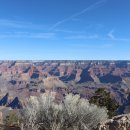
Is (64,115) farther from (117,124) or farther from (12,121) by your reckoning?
(12,121)

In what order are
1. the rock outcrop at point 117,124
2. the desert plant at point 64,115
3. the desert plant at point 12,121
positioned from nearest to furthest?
the rock outcrop at point 117,124
the desert plant at point 64,115
the desert plant at point 12,121

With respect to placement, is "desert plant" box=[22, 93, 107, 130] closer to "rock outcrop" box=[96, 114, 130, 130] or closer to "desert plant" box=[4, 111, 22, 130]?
"desert plant" box=[4, 111, 22, 130]

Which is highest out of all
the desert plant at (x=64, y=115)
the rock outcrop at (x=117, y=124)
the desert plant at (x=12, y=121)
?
the rock outcrop at (x=117, y=124)

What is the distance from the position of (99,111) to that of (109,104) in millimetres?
23820

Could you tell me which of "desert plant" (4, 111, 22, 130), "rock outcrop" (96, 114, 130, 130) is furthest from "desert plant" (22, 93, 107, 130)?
"rock outcrop" (96, 114, 130, 130)

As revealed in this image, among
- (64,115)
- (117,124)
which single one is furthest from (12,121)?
(117,124)

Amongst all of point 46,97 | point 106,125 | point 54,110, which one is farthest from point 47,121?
point 106,125

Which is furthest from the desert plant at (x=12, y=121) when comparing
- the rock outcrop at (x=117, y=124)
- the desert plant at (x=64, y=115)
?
the rock outcrop at (x=117, y=124)

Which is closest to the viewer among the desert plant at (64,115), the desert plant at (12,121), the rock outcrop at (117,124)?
the rock outcrop at (117,124)

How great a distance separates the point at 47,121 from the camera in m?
24.7

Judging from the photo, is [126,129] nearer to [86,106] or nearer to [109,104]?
[86,106]

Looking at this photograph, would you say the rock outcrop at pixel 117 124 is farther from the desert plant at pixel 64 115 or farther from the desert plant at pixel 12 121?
the desert plant at pixel 12 121

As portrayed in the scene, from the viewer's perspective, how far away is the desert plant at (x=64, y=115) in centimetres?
2384

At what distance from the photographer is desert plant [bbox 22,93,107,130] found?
23844 mm
